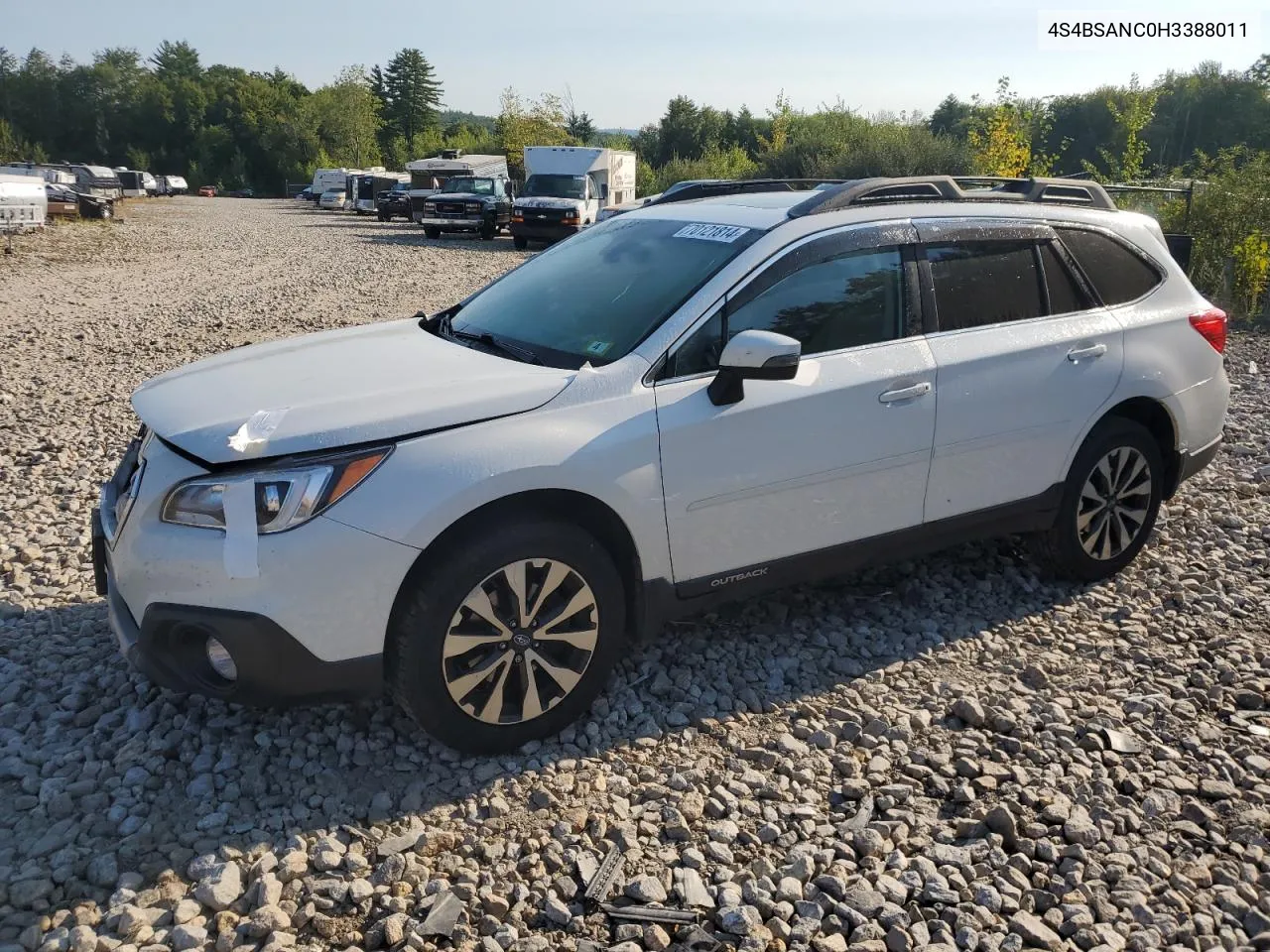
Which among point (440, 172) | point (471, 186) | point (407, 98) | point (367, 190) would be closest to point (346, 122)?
point (407, 98)

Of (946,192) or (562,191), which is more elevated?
(562,191)

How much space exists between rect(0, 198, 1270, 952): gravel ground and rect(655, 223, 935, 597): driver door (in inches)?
25.2

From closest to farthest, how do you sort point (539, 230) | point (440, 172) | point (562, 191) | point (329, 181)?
point (539, 230) → point (562, 191) → point (440, 172) → point (329, 181)

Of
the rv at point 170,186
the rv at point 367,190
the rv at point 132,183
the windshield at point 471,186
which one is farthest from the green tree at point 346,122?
the windshield at point 471,186

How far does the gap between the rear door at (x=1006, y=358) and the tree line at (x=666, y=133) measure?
32.3 ft

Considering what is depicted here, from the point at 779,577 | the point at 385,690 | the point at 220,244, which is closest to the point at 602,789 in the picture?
the point at 385,690

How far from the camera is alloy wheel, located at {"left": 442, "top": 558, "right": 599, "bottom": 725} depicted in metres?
3.28

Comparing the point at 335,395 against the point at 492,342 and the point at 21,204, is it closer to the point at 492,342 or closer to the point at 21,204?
the point at 492,342

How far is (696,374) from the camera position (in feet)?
12.1

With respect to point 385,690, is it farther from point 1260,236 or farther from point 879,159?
point 879,159

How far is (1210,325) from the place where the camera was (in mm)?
5102

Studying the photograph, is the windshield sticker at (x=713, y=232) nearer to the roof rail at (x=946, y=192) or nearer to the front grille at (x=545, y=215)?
the roof rail at (x=946, y=192)

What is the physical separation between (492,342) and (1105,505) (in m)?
2.98

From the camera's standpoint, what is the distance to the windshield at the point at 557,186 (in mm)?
27422
